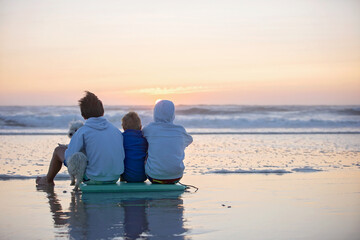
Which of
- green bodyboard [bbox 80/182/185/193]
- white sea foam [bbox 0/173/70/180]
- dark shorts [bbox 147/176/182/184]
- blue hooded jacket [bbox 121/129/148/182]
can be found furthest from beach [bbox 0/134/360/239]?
blue hooded jacket [bbox 121/129/148/182]

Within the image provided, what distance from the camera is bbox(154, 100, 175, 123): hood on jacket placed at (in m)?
5.66

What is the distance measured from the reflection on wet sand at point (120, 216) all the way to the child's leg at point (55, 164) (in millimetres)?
400

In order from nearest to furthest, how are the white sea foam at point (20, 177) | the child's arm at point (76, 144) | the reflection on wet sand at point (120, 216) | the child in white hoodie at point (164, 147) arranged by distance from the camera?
1. the reflection on wet sand at point (120, 216)
2. the child's arm at point (76, 144)
3. the child in white hoodie at point (164, 147)
4. the white sea foam at point (20, 177)

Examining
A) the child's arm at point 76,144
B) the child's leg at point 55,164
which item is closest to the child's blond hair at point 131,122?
the child's arm at point 76,144

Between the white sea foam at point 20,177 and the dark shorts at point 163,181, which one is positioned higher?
the dark shorts at point 163,181

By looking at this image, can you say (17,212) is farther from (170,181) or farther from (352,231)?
(352,231)

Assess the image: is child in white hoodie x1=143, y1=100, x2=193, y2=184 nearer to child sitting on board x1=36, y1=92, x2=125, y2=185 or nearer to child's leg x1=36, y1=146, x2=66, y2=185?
child sitting on board x1=36, y1=92, x2=125, y2=185

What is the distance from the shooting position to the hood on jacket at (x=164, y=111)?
18.6 feet

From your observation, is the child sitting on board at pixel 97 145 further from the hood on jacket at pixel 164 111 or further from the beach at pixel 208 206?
the hood on jacket at pixel 164 111

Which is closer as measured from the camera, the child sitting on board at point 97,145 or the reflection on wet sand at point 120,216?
the reflection on wet sand at point 120,216

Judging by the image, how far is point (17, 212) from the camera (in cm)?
452

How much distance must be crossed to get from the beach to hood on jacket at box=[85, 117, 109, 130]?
801 mm

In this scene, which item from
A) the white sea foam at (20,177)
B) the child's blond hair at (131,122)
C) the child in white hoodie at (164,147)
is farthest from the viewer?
the white sea foam at (20,177)

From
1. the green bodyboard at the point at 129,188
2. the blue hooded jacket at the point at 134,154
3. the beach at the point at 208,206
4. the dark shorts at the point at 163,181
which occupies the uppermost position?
the blue hooded jacket at the point at 134,154
